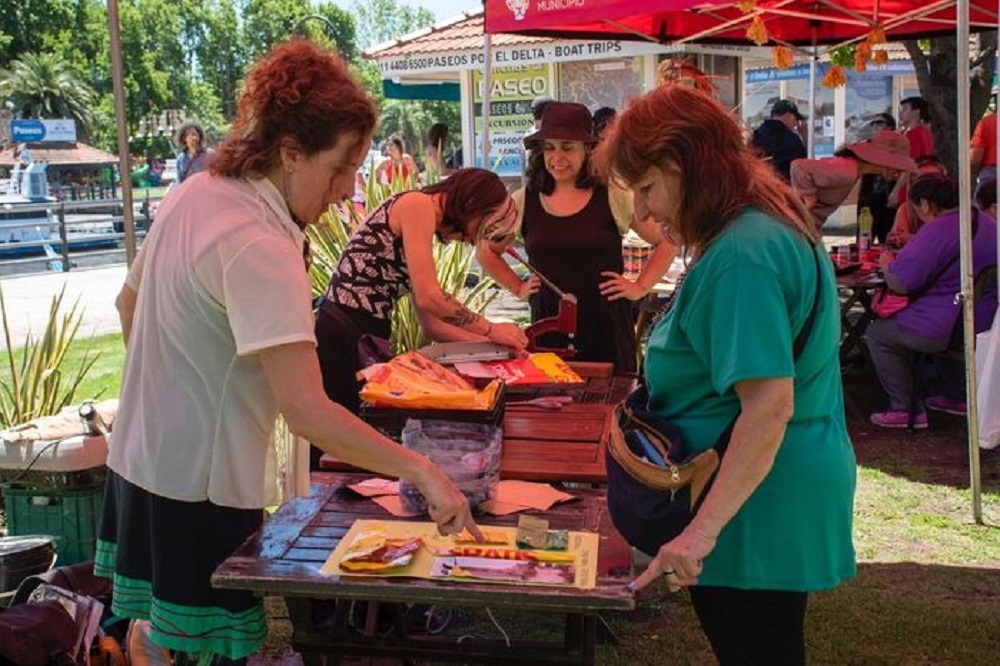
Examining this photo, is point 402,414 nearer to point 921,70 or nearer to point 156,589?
point 156,589

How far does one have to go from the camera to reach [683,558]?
1876mm

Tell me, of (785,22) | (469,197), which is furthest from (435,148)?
(469,197)

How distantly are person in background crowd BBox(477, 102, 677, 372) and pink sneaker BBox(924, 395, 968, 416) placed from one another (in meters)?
2.86

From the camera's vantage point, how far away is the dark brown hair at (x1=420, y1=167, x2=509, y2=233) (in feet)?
11.2

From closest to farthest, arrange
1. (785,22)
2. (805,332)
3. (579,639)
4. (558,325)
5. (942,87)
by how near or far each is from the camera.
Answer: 1. (805,332)
2. (579,639)
3. (558,325)
4. (785,22)
5. (942,87)

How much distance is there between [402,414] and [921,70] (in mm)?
9738

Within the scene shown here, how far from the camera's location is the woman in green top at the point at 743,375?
183 cm

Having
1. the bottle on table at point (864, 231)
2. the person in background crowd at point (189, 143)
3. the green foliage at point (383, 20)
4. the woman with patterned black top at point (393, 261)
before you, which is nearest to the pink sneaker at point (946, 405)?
the bottle on table at point (864, 231)

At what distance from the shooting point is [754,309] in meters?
1.80

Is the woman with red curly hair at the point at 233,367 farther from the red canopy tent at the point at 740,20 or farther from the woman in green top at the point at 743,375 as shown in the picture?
the red canopy tent at the point at 740,20

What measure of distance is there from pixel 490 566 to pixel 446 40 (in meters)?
15.6

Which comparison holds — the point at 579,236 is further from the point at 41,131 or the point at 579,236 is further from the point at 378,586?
the point at 41,131

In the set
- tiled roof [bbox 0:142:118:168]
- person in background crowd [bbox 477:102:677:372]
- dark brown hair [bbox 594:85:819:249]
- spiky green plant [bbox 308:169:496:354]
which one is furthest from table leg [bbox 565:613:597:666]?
tiled roof [bbox 0:142:118:168]

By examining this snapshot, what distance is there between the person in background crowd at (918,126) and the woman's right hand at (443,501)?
28.7ft
